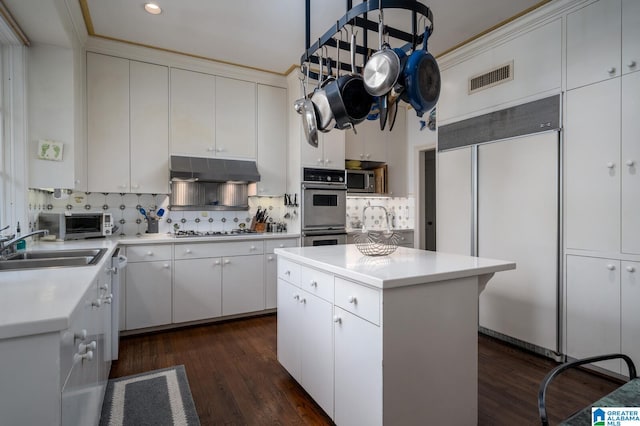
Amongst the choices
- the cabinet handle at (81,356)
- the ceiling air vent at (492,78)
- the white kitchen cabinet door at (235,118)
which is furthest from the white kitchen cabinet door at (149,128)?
the ceiling air vent at (492,78)

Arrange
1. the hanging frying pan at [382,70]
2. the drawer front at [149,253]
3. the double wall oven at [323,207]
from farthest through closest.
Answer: the double wall oven at [323,207] < the drawer front at [149,253] < the hanging frying pan at [382,70]

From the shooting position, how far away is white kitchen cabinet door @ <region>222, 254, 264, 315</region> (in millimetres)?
3514

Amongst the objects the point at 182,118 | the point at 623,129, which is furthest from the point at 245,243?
the point at 623,129

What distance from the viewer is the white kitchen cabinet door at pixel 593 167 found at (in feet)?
7.46

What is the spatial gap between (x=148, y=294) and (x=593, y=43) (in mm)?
4049

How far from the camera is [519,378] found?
7.75 ft

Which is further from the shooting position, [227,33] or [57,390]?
[227,33]

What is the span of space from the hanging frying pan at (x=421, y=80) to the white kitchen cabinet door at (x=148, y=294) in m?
2.65

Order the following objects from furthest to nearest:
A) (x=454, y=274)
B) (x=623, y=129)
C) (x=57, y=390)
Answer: (x=623, y=129) < (x=454, y=274) < (x=57, y=390)

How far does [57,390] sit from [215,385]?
1541 millimetres

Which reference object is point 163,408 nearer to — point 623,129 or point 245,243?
point 245,243

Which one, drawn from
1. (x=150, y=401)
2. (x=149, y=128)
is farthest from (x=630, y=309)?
(x=149, y=128)

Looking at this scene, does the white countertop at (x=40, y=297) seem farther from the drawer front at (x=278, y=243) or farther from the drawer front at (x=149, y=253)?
the drawer front at (x=278, y=243)

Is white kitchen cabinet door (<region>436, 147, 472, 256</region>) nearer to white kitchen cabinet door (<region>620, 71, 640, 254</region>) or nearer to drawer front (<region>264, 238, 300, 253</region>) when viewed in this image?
white kitchen cabinet door (<region>620, 71, 640, 254</region>)
